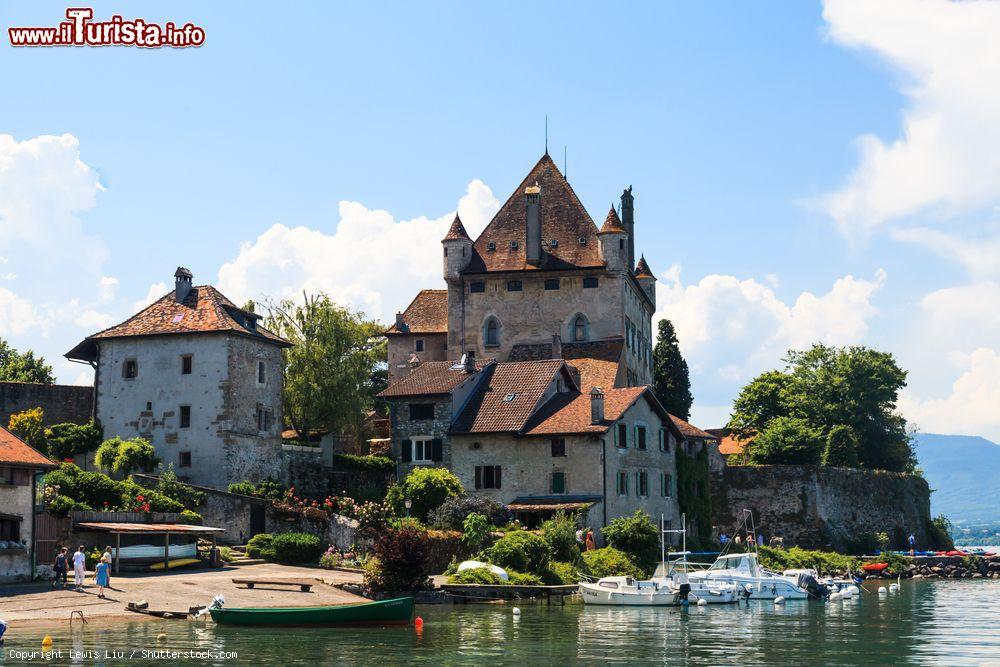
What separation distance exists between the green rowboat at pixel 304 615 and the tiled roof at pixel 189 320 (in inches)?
1117

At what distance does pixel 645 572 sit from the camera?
62.2 m

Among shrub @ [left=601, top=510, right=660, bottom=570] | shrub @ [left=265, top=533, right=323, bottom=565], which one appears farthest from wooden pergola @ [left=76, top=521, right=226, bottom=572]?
shrub @ [left=601, top=510, right=660, bottom=570]

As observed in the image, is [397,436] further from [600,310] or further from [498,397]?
[600,310]

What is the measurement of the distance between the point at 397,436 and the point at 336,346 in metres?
14.4

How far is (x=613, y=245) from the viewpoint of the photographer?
90062mm

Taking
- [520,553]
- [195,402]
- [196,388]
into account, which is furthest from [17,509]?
[520,553]

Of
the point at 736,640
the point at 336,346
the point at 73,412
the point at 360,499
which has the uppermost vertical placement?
the point at 336,346

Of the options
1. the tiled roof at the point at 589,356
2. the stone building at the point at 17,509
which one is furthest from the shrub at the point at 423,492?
the stone building at the point at 17,509

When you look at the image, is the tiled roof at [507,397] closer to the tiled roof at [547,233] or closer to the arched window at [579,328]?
the arched window at [579,328]

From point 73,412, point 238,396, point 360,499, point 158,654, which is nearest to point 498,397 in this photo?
point 360,499

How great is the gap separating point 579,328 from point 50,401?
120 ft

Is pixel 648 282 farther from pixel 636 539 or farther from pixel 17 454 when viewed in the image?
pixel 17 454

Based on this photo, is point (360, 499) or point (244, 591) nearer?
point (244, 591)

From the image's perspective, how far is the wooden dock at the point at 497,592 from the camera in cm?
5153
